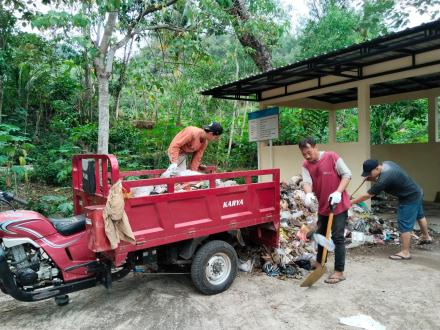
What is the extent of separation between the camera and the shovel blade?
397 cm

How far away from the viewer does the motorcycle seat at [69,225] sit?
3.39 m

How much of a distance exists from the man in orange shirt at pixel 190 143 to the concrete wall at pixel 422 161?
7017 mm

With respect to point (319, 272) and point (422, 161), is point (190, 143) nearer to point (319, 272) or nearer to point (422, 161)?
point (319, 272)

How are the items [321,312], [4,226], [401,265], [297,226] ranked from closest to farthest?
1. [4,226]
2. [321,312]
3. [401,265]
4. [297,226]

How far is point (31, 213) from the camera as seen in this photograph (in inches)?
130

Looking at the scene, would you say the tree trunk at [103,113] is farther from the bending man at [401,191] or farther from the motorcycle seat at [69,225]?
the bending man at [401,191]

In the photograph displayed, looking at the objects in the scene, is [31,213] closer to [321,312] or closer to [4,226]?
[4,226]

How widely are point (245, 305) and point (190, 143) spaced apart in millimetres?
2209

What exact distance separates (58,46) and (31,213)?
5.92m

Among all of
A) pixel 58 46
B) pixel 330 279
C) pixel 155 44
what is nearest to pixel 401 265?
pixel 330 279

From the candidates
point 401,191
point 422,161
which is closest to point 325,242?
point 401,191

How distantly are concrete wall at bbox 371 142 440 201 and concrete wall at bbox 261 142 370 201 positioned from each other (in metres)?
2.92

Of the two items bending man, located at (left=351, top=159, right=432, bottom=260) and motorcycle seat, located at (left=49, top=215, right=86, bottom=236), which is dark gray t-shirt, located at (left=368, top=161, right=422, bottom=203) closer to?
bending man, located at (left=351, top=159, right=432, bottom=260)

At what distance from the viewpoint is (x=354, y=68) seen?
7188mm
